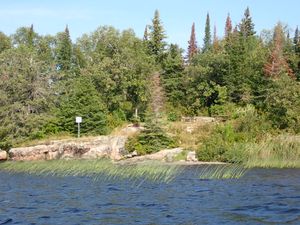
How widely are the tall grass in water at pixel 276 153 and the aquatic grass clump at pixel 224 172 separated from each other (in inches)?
47.7

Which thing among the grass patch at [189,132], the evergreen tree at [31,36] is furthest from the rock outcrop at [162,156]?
the evergreen tree at [31,36]

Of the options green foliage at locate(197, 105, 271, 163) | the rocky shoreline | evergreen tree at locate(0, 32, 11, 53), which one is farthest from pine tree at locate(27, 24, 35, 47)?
green foliage at locate(197, 105, 271, 163)

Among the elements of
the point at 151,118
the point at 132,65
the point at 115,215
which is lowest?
the point at 115,215

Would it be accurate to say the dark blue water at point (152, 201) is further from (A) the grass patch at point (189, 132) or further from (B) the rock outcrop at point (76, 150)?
(A) the grass patch at point (189, 132)

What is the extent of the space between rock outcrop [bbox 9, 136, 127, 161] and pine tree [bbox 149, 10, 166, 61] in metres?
19.2

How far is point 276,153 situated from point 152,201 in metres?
13.8

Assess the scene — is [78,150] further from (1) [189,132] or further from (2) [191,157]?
(1) [189,132]

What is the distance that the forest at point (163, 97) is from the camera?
105ft

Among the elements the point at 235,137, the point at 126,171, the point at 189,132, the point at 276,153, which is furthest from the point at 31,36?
the point at 126,171

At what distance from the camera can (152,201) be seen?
1517 cm

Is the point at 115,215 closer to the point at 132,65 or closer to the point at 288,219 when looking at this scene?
the point at 288,219

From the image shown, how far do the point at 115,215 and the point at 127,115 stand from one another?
28601mm

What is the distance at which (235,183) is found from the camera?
760 inches

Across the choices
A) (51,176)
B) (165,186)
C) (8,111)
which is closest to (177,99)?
(8,111)
